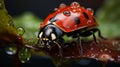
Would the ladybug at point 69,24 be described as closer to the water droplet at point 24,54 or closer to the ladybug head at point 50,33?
the ladybug head at point 50,33

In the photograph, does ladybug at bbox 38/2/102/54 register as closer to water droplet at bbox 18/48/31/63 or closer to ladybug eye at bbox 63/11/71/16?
ladybug eye at bbox 63/11/71/16

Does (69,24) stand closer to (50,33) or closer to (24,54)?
(50,33)

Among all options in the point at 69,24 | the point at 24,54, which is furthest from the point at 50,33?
the point at 24,54

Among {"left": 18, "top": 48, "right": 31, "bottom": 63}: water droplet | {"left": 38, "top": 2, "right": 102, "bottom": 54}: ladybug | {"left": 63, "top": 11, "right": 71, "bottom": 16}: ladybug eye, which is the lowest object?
{"left": 18, "top": 48, "right": 31, "bottom": 63}: water droplet

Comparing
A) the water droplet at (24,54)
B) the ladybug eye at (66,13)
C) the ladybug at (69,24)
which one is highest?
the ladybug eye at (66,13)

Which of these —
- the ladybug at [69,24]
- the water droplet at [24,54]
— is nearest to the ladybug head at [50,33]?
the ladybug at [69,24]

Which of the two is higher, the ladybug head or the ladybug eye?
the ladybug eye

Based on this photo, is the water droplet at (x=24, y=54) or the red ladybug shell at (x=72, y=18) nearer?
the water droplet at (x=24, y=54)

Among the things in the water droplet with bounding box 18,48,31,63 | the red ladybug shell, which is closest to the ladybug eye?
the red ladybug shell
